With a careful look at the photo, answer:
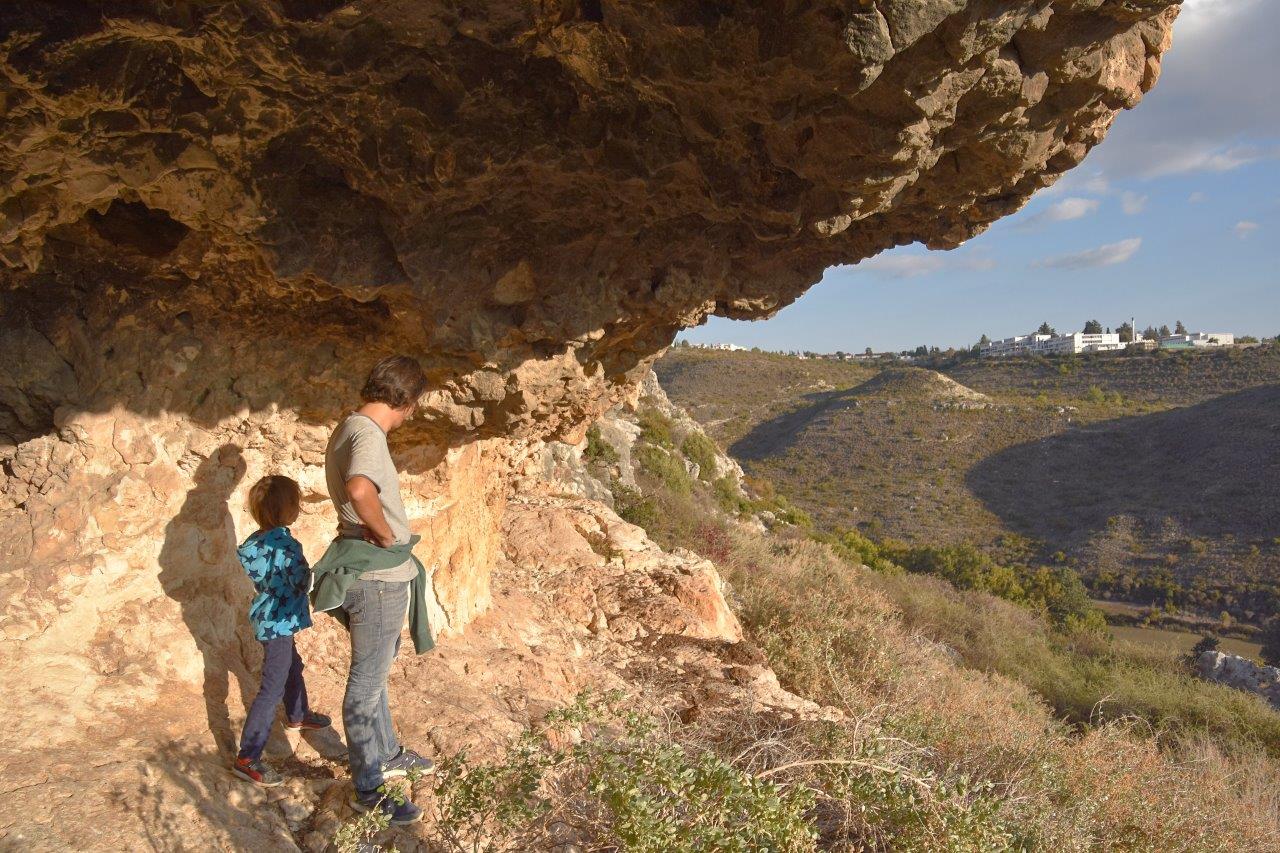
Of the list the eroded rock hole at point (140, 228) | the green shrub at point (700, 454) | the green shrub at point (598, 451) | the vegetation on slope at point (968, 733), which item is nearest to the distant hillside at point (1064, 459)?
the green shrub at point (700, 454)

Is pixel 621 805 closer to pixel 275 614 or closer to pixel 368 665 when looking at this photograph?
pixel 368 665

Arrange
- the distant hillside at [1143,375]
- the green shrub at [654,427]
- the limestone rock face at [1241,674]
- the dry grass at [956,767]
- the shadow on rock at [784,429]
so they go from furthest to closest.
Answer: the distant hillside at [1143,375], the shadow on rock at [784,429], the green shrub at [654,427], the limestone rock face at [1241,674], the dry grass at [956,767]

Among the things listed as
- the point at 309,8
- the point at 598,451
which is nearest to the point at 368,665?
the point at 309,8

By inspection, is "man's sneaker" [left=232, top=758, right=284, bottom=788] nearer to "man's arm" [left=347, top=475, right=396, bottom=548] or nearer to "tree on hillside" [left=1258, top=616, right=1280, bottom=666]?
"man's arm" [left=347, top=475, right=396, bottom=548]

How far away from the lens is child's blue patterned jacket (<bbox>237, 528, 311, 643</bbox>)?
310 centimetres

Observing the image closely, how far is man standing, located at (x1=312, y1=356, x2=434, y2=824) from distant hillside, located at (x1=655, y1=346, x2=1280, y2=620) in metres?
24.9

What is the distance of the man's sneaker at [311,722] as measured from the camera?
3306 mm

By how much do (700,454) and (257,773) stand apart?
737 inches

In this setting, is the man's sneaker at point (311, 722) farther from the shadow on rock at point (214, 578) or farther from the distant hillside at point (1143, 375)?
the distant hillside at point (1143, 375)

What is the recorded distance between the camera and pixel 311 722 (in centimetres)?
335

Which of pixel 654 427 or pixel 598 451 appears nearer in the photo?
pixel 598 451

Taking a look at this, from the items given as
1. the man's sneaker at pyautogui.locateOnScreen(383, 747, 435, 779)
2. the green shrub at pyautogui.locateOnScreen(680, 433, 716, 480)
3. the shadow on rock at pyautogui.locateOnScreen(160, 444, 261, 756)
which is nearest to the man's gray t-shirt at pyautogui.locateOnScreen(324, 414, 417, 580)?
the man's sneaker at pyautogui.locateOnScreen(383, 747, 435, 779)

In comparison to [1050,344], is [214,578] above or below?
below

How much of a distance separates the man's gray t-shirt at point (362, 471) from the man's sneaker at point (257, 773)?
0.88m
